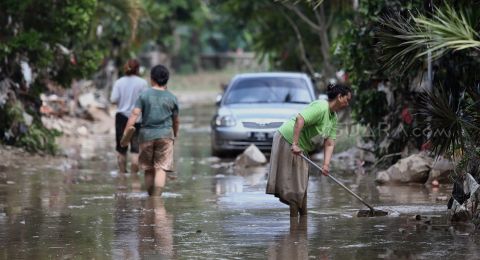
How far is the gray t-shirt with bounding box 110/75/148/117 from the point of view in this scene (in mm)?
16141

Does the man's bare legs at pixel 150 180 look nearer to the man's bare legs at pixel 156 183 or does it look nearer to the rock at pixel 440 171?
the man's bare legs at pixel 156 183

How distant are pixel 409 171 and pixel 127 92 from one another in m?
4.35

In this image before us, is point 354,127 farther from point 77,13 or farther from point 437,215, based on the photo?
point 437,215

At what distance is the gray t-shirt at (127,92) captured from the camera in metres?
16.1

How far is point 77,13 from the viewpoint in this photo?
18375 mm

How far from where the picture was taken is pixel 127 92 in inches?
637

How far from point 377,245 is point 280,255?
101 centimetres

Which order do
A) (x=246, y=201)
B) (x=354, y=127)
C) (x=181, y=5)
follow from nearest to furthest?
(x=246, y=201) < (x=354, y=127) < (x=181, y=5)

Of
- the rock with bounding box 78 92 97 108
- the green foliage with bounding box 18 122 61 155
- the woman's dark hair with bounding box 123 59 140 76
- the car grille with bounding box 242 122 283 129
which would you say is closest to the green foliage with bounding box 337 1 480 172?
the car grille with bounding box 242 122 283 129

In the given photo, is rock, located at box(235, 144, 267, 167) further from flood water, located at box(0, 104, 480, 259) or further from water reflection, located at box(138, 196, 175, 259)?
water reflection, located at box(138, 196, 175, 259)

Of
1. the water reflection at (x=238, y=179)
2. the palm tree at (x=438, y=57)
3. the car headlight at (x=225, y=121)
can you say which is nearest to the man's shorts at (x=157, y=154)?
the water reflection at (x=238, y=179)

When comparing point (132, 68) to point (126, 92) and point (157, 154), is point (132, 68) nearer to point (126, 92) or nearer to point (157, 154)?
point (126, 92)

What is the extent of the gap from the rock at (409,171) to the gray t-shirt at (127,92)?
12.5ft

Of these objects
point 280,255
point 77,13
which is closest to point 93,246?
point 280,255
